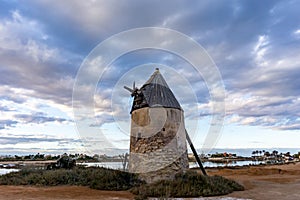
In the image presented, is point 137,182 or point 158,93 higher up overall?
point 158,93

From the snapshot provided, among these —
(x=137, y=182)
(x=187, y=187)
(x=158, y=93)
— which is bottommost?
(x=187, y=187)

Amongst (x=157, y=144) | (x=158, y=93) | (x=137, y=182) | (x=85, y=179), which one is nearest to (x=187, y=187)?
(x=157, y=144)

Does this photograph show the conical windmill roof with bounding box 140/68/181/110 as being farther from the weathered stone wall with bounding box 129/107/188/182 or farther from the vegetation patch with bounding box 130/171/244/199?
the vegetation patch with bounding box 130/171/244/199

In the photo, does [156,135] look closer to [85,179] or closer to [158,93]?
[158,93]

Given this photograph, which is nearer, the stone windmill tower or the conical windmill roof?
the stone windmill tower

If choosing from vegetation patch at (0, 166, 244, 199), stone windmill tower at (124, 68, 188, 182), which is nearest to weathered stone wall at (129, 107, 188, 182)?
stone windmill tower at (124, 68, 188, 182)

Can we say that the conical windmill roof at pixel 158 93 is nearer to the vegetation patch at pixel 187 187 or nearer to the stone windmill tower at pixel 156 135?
the stone windmill tower at pixel 156 135

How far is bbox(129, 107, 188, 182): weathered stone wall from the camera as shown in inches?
686

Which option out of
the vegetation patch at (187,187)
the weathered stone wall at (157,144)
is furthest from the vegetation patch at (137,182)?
the weathered stone wall at (157,144)

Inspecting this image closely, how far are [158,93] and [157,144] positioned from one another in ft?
11.1

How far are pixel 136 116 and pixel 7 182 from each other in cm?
986

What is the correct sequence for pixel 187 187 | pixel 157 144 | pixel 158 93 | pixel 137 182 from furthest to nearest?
pixel 158 93 < pixel 137 182 < pixel 157 144 < pixel 187 187

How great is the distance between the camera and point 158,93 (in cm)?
1908

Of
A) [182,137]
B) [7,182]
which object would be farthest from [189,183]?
[7,182]
